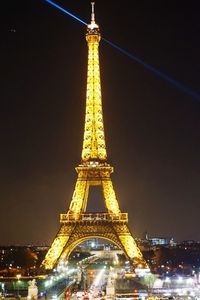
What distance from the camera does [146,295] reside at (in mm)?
35969

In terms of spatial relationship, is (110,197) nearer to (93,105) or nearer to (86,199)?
(86,199)

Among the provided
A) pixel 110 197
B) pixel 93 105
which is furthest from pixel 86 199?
pixel 93 105

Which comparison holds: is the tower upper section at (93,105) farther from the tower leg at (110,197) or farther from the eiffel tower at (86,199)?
the tower leg at (110,197)

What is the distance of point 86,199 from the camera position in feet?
202

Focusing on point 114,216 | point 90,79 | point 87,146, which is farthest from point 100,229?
point 90,79

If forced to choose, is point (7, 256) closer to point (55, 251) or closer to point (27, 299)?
point (55, 251)

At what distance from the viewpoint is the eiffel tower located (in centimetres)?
5766

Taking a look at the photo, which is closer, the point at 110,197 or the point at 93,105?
the point at 110,197

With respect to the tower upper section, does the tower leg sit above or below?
below

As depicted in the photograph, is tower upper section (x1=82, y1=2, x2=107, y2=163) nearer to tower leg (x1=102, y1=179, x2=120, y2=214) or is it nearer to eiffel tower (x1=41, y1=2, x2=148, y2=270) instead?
eiffel tower (x1=41, y1=2, x2=148, y2=270)

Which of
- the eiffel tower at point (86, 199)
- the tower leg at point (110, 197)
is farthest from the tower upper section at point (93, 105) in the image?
the tower leg at point (110, 197)

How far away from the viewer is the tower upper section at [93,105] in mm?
61125

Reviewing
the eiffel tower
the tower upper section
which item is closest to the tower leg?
the eiffel tower

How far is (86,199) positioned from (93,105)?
10.1 meters
